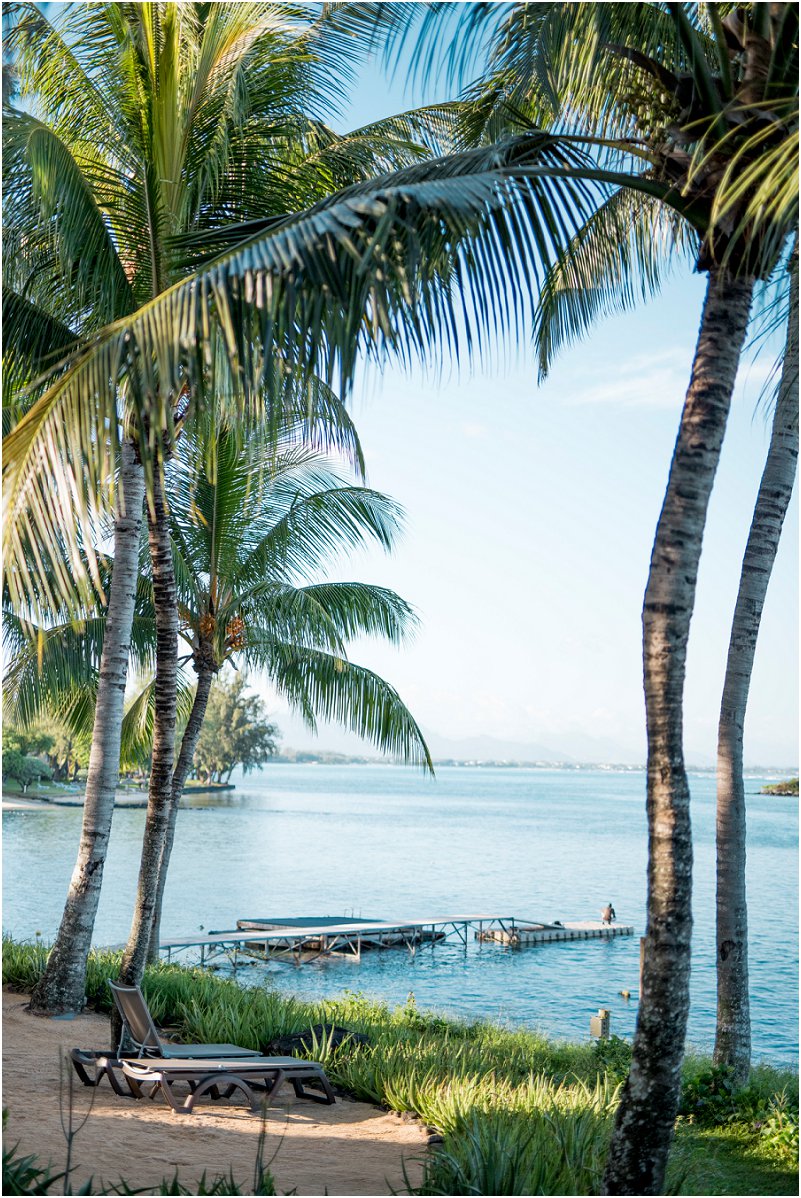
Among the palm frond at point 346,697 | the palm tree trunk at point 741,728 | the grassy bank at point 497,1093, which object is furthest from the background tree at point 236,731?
the palm tree trunk at point 741,728

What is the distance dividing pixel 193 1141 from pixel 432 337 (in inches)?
212

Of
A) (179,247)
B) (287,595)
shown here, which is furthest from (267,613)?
(179,247)

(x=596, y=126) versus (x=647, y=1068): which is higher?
(x=596, y=126)

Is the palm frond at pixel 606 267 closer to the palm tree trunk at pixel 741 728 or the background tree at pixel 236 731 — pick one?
the palm tree trunk at pixel 741 728

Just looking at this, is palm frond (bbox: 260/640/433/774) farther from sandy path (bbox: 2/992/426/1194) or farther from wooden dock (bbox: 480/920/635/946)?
wooden dock (bbox: 480/920/635/946)

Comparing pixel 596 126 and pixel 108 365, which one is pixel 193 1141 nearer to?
pixel 108 365

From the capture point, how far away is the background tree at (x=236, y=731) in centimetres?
10062

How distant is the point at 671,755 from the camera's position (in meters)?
5.19

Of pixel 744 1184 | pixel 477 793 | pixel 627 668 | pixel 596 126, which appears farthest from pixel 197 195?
pixel 477 793

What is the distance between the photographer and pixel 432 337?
17.6ft

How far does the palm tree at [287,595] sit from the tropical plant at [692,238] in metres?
8.37

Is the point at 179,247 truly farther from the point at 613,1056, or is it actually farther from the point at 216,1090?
the point at 613,1056

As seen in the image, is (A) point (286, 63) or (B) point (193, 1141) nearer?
(B) point (193, 1141)

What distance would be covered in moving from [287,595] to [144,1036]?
796 centimetres
